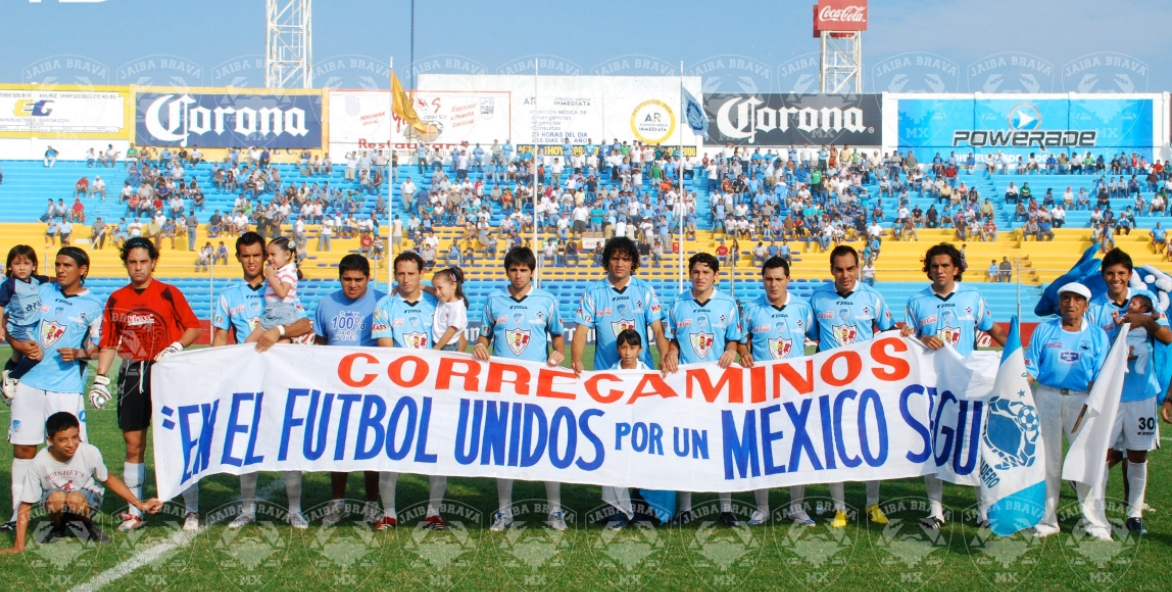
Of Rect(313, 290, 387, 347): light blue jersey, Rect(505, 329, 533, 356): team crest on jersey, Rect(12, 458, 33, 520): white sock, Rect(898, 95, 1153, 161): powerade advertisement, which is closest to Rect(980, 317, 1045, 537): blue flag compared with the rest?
Rect(505, 329, 533, 356): team crest on jersey

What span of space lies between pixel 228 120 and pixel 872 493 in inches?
1567

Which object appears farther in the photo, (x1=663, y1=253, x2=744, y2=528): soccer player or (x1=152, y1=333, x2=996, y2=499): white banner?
(x1=663, y1=253, x2=744, y2=528): soccer player

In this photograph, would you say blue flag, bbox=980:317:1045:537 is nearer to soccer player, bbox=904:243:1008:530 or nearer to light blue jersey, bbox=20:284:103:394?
soccer player, bbox=904:243:1008:530

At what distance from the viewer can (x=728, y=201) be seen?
33.9 m

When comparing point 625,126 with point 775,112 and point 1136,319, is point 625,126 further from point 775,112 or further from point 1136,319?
point 1136,319

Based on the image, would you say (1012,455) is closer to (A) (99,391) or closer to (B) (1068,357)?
(B) (1068,357)

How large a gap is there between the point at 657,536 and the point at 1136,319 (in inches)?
131

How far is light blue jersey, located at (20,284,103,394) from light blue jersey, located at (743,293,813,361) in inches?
172

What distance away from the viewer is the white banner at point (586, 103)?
42219 millimetres

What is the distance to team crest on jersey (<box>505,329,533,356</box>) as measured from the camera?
6668 mm

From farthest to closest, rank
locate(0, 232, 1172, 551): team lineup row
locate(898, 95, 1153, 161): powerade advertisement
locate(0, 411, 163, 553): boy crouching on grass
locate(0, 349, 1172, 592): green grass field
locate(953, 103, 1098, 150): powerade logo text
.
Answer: locate(953, 103, 1098, 150): powerade logo text → locate(898, 95, 1153, 161): powerade advertisement → locate(0, 232, 1172, 551): team lineup row → locate(0, 411, 163, 553): boy crouching on grass → locate(0, 349, 1172, 592): green grass field

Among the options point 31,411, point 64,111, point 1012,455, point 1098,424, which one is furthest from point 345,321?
point 64,111

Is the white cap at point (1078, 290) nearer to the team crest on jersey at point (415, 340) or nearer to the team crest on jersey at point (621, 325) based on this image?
the team crest on jersey at point (621, 325)

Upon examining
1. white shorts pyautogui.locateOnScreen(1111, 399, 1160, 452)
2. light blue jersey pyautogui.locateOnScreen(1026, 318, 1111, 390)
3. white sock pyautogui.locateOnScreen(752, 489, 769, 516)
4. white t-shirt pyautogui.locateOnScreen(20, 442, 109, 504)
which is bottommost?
white sock pyautogui.locateOnScreen(752, 489, 769, 516)
